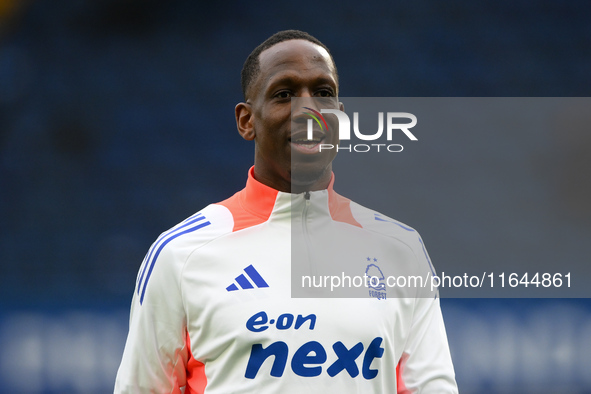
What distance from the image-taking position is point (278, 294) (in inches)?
58.7

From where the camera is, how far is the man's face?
1546 millimetres

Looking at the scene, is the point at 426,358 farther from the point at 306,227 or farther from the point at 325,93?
the point at 325,93

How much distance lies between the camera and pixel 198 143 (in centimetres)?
443

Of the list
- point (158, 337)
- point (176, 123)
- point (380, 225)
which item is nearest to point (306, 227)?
point (380, 225)

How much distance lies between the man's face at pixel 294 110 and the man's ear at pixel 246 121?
0.04 m

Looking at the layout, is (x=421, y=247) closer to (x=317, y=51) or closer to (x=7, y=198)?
(x=317, y=51)

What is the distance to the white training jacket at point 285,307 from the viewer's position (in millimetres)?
1443

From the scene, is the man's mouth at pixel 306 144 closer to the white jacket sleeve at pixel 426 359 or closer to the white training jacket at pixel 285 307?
the white training jacket at pixel 285 307

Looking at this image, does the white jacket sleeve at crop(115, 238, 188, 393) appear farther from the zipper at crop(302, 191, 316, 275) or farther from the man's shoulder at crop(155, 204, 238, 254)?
the zipper at crop(302, 191, 316, 275)

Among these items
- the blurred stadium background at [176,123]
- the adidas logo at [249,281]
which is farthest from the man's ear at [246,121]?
the blurred stadium background at [176,123]

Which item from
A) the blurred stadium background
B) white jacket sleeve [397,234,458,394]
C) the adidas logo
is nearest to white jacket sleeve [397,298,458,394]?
white jacket sleeve [397,234,458,394]

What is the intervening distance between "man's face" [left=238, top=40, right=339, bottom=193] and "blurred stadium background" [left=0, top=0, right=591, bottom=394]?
241 cm

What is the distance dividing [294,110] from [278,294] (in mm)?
386

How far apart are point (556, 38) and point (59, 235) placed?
3.28 m
